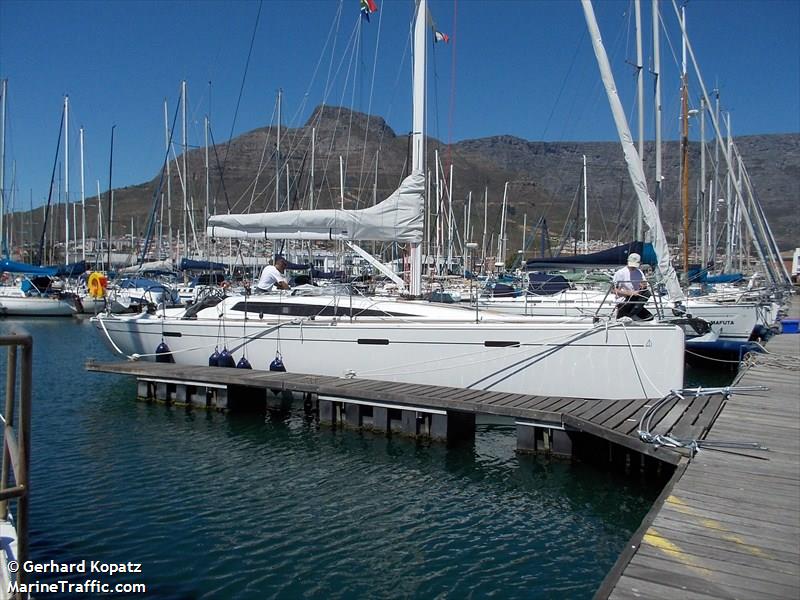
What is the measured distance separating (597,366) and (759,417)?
2.61 metres

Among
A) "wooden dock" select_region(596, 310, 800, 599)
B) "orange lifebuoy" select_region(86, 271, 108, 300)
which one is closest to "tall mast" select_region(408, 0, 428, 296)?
"wooden dock" select_region(596, 310, 800, 599)

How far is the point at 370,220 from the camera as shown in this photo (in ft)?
46.5

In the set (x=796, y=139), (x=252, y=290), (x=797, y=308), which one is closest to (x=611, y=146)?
(x=796, y=139)

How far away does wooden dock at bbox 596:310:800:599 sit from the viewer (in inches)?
179

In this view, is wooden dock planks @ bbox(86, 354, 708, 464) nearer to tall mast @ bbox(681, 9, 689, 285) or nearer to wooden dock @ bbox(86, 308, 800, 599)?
wooden dock @ bbox(86, 308, 800, 599)

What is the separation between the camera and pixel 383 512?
861 cm

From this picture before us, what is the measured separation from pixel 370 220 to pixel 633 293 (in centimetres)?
548

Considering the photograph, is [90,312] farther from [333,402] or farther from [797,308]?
[797,308]

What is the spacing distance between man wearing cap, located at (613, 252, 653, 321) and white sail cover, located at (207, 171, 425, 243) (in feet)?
14.1

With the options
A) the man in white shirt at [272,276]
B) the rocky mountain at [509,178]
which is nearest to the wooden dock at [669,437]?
the man in white shirt at [272,276]

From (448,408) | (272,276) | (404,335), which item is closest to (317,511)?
(448,408)

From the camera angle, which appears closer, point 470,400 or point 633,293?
point 470,400

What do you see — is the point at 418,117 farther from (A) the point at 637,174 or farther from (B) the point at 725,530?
(B) the point at 725,530

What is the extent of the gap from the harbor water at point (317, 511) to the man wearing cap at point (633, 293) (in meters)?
2.90
